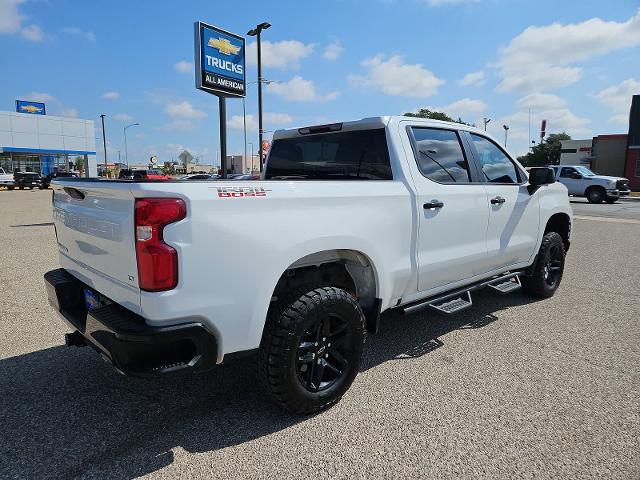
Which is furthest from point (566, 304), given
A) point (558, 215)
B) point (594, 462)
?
point (594, 462)

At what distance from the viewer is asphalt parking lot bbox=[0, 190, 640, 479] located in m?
2.37

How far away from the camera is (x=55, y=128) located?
161 feet

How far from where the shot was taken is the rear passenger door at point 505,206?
4.16 metres

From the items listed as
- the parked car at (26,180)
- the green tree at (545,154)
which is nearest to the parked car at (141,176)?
the parked car at (26,180)

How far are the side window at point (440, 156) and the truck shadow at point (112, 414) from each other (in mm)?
1494

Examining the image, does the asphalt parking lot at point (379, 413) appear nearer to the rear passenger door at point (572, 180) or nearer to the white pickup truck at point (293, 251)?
the white pickup truck at point (293, 251)

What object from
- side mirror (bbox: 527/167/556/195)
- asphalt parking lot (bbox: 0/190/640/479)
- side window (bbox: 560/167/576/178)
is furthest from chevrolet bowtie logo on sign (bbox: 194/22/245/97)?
side window (bbox: 560/167/576/178)

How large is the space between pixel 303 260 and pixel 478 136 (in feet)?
8.04

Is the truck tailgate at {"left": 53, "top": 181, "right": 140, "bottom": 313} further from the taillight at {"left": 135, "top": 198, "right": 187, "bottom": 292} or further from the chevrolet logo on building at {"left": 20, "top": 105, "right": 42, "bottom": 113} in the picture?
the chevrolet logo on building at {"left": 20, "top": 105, "right": 42, "bottom": 113}

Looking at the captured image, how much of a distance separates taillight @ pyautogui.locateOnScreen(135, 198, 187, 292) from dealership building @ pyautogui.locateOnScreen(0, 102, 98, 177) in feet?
162

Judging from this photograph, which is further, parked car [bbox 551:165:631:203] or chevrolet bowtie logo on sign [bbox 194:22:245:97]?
parked car [bbox 551:165:631:203]

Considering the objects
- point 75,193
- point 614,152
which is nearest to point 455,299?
point 75,193

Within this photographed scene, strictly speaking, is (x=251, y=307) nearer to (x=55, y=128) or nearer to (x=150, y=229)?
(x=150, y=229)

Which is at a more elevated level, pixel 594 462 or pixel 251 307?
pixel 251 307
